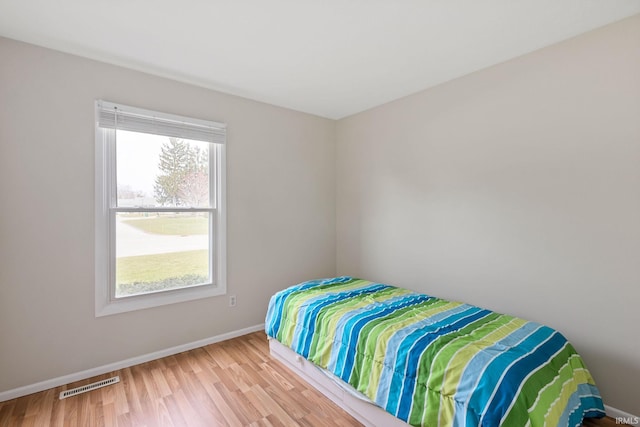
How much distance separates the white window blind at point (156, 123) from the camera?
8.00 ft

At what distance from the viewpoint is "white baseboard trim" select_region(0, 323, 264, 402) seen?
2.15m

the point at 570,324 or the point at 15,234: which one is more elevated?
the point at 15,234

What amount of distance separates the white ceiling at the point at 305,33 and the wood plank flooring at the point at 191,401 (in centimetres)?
247

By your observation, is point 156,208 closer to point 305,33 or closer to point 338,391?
point 305,33

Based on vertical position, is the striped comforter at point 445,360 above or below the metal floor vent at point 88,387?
above

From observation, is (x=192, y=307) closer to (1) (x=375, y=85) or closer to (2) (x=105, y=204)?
(2) (x=105, y=204)

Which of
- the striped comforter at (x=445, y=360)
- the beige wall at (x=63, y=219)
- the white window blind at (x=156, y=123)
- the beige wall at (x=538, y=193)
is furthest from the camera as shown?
the white window blind at (x=156, y=123)

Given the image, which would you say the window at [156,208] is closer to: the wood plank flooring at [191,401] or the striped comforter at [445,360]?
the wood plank flooring at [191,401]

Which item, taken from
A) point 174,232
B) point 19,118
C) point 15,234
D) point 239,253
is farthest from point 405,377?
point 19,118

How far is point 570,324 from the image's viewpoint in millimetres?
2113

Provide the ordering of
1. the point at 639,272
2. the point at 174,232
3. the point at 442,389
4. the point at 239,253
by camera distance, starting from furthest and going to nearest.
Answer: the point at 239,253 < the point at 174,232 < the point at 639,272 < the point at 442,389

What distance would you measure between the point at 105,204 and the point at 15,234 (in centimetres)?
56

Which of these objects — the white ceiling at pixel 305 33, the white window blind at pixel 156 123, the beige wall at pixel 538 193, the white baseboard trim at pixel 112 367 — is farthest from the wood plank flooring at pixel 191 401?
the white ceiling at pixel 305 33

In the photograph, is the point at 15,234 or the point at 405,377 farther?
the point at 15,234
